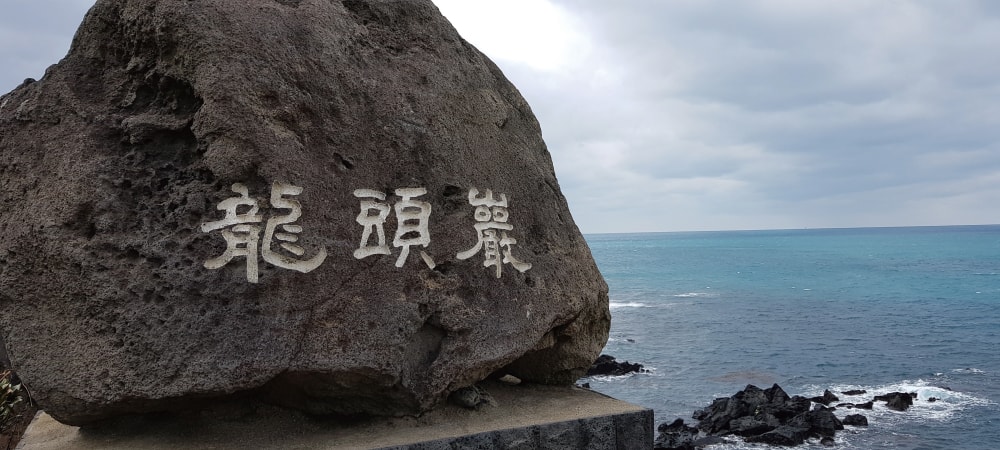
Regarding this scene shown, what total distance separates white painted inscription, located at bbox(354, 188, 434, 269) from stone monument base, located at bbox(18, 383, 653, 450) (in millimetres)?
1148

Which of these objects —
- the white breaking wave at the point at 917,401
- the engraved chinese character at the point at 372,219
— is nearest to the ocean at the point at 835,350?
the white breaking wave at the point at 917,401

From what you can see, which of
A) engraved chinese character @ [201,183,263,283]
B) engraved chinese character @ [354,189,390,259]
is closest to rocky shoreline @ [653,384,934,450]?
engraved chinese character @ [354,189,390,259]

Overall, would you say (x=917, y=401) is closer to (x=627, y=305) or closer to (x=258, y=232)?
(x=258, y=232)

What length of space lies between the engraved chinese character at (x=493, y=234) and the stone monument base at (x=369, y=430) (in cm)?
111

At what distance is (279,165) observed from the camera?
461 cm

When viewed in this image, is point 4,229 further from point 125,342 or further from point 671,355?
point 671,355

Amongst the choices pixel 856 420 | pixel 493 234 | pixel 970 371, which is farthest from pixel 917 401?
pixel 493 234

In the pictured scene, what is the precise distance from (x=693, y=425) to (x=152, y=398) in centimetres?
1227

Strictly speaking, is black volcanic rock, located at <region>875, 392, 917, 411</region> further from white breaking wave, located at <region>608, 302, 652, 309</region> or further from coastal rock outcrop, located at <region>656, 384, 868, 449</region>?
white breaking wave, located at <region>608, 302, 652, 309</region>

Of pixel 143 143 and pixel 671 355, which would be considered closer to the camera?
pixel 143 143

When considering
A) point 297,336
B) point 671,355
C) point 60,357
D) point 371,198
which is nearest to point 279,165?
point 371,198

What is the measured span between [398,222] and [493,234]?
0.81m

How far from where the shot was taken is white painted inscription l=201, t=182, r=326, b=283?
4.44 m

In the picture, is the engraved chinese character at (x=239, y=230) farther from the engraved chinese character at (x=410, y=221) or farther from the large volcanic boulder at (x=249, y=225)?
the engraved chinese character at (x=410, y=221)
